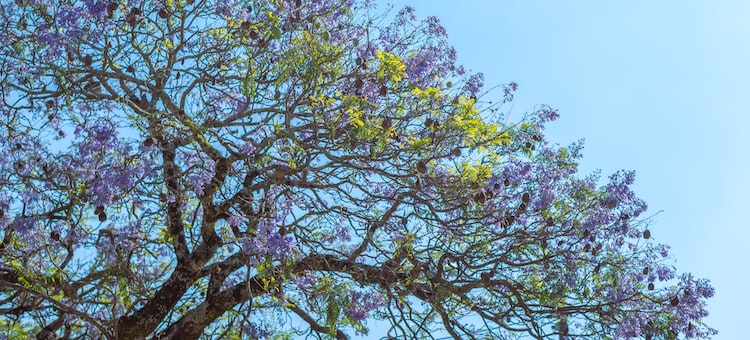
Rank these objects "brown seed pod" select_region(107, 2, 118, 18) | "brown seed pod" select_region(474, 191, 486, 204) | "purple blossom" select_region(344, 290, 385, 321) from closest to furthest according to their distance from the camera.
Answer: "brown seed pod" select_region(474, 191, 486, 204)
"brown seed pod" select_region(107, 2, 118, 18)
"purple blossom" select_region(344, 290, 385, 321)

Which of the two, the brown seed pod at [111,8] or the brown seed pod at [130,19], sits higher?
the brown seed pod at [130,19]

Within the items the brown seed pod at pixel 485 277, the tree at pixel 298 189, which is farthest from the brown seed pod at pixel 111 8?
the brown seed pod at pixel 485 277

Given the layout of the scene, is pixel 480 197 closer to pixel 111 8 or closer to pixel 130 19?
pixel 130 19

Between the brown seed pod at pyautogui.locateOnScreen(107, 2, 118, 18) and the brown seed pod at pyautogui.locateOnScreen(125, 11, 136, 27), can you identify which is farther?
the brown seed pod at pyautogui.locateOnScreen(125, 11, 136, 27)

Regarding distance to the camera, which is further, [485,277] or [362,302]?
[362,302]

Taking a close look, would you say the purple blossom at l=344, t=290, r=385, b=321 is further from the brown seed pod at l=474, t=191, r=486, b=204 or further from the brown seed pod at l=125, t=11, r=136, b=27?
the brown seed pod at l=125, t=11, r=136, b=27

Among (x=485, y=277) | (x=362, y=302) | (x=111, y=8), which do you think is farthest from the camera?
(x=362, y=302)

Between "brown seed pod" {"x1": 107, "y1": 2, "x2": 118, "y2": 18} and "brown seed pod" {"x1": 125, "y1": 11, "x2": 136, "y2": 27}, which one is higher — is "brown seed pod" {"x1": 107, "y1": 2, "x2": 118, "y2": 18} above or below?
below

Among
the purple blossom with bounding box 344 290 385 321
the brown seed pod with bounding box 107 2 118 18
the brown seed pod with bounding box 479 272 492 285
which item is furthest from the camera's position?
the purple blossom with bounding box 344 290 385 321

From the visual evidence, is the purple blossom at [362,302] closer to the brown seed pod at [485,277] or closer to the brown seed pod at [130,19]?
the brown seed pod at [485,277]

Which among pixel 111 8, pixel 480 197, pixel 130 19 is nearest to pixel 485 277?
pixel 480 197

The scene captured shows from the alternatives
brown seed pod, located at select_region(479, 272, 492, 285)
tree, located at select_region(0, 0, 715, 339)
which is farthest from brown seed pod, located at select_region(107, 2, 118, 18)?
brown seed pod, located at select_region(479, 272, 492, 285)

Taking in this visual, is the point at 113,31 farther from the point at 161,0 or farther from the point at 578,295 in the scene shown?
the point at 578,295

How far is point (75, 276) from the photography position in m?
8.55
